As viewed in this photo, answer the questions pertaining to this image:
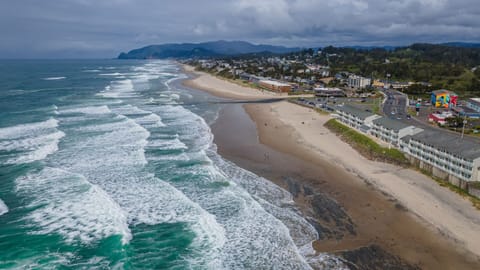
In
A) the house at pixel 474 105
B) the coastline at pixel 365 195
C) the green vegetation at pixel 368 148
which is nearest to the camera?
the coastline at pixel 365 195

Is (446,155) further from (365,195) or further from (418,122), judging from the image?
(418,122)

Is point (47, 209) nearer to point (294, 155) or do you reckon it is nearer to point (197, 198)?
point (197, 198)

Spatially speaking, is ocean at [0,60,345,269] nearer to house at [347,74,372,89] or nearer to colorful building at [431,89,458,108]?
colorful building at [431,89,458,108]

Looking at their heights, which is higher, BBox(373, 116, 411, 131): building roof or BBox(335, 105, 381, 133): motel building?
BBox(373, 116, 411, 131): building roof

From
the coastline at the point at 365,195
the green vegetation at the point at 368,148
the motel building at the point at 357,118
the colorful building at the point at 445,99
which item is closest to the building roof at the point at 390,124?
the motel building at the point at 357,118

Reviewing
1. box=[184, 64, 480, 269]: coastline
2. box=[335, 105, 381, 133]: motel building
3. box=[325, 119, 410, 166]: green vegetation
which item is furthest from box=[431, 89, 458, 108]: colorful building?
box=[184, 64, 480, 269]: coastline

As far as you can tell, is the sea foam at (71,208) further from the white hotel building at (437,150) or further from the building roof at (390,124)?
the building roof at (390,124)

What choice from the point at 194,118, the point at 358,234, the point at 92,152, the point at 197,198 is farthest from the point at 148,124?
the point at 358,234
